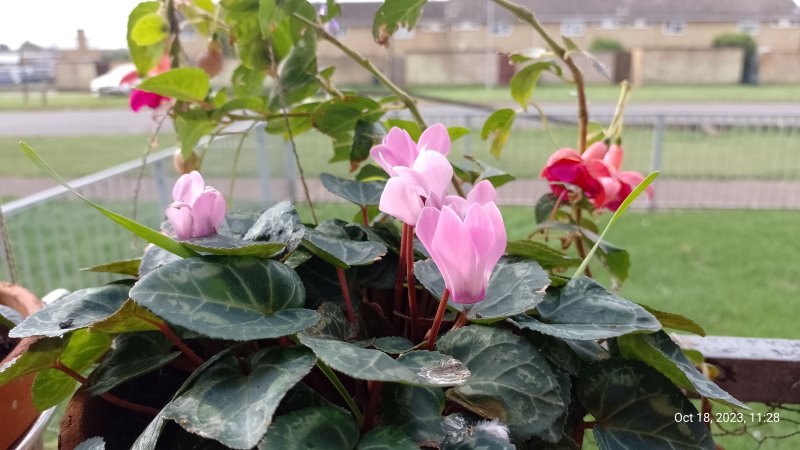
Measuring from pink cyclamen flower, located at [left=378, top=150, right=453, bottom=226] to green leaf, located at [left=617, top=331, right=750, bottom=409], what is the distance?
0.44 ft

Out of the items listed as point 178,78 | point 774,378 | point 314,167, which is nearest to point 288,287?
Answer: point 178,78

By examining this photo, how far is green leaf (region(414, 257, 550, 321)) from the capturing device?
11.4 inches

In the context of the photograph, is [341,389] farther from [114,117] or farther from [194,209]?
[114,117]

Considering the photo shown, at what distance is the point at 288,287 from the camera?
297 mm

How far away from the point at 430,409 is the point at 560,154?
297 millimetres

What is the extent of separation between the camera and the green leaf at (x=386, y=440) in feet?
0.79

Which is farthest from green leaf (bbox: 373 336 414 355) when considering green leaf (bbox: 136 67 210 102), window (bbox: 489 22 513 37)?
window (bbox: 489 22 513 37)

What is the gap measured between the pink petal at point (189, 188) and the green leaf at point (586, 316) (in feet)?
0.58

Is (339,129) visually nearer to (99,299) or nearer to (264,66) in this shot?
(264,66)

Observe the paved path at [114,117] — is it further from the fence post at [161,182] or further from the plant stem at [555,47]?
the plant stem at [555,47]

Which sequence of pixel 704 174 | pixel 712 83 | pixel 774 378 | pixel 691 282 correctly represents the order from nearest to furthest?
pixel 774 378 → pixel 691 282 → pixel 704 174 → pixel 712 83

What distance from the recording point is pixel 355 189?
44 centimetres

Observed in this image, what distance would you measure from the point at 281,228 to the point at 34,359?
0.13 meters

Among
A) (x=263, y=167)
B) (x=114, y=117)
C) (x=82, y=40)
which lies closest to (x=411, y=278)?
(x=263, y=167)
